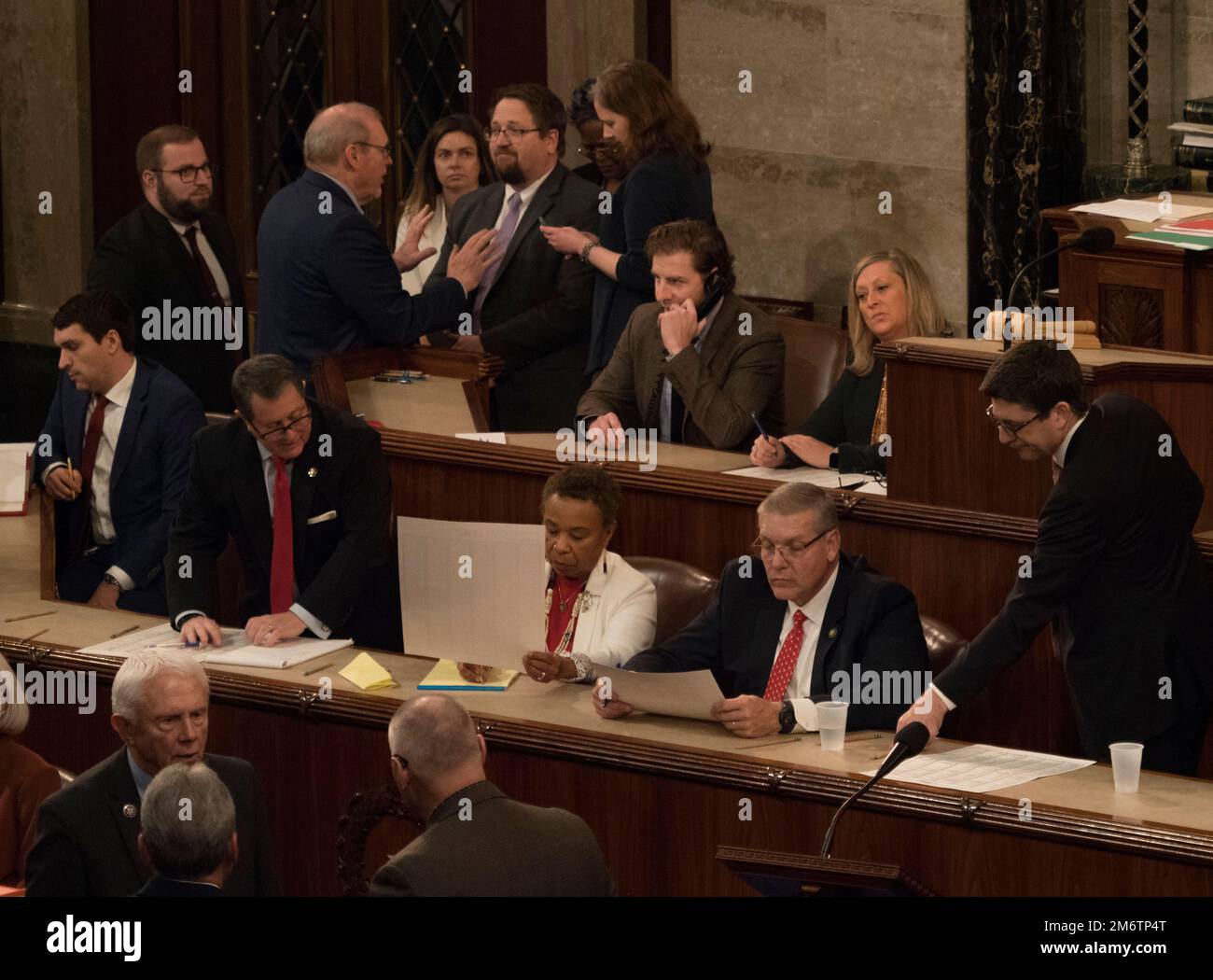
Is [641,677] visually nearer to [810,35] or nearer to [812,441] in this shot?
[812,441]

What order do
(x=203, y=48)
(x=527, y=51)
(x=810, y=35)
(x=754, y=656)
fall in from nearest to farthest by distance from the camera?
(x=754, y=656), (x=810, y=35), (x=527, y=51), (x=203, y=48)

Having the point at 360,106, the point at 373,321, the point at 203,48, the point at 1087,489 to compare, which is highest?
the point at 203,48

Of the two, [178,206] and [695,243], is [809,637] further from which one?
[178,206]

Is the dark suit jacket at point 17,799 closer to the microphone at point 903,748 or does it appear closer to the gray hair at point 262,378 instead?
the gray hair at point 262,378

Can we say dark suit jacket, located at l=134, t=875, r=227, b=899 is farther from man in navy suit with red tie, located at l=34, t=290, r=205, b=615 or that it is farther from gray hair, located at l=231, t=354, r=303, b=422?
man in navy suit with red tie, located at l=34, t=290, r=205, b=615

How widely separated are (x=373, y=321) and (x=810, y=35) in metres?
2.65

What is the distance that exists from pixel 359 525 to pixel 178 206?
2.15 m

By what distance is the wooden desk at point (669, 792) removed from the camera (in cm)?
429

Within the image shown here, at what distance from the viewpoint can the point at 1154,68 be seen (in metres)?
8.08

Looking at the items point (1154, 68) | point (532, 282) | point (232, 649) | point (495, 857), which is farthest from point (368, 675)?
point (1154, 68)

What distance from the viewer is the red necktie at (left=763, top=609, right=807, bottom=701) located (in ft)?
16.9

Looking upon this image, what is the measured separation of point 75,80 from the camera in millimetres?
10945

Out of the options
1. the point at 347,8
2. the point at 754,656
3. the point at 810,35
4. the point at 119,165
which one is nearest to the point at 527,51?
the point at 347,8

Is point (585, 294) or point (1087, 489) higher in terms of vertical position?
point (585, 294)
